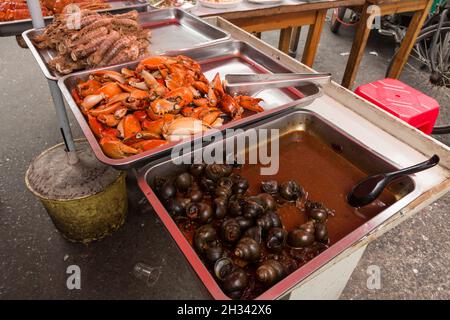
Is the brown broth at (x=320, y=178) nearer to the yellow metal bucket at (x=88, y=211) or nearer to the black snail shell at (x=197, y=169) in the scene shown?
the black snail shell at (x=197, y=169)

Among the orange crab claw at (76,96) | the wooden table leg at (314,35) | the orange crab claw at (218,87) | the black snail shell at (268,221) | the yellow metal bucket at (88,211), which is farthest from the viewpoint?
the wooden table leg at (314,35)

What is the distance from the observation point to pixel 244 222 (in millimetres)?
1176

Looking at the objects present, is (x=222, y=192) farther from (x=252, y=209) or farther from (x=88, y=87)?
(x=88, y=87)

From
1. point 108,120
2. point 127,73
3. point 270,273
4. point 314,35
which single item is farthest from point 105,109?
point 314,35

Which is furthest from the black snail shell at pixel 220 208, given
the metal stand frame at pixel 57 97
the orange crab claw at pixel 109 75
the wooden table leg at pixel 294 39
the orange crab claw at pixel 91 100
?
the wooden table leg at pixel 294 39

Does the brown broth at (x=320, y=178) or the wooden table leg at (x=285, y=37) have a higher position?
the brown broth at (x=320, y=178)

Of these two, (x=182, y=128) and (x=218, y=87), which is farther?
(x=218, y=87)

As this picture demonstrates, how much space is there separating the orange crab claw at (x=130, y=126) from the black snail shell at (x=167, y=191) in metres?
0.26

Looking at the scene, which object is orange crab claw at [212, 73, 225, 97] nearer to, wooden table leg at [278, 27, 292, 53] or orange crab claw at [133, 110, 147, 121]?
orange crab claw at [133, 110, 147, 121]

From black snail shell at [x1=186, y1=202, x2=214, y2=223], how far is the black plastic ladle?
1.93ft

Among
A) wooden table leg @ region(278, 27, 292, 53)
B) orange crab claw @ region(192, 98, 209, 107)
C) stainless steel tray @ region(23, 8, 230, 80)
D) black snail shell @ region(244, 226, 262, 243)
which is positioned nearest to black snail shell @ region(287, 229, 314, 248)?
black snail shell @ region(244, 226, 262, 243)

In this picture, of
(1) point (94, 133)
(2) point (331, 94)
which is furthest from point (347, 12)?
(1) point (94, 133)

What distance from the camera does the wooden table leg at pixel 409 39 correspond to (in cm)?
378

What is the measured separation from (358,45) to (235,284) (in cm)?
334
